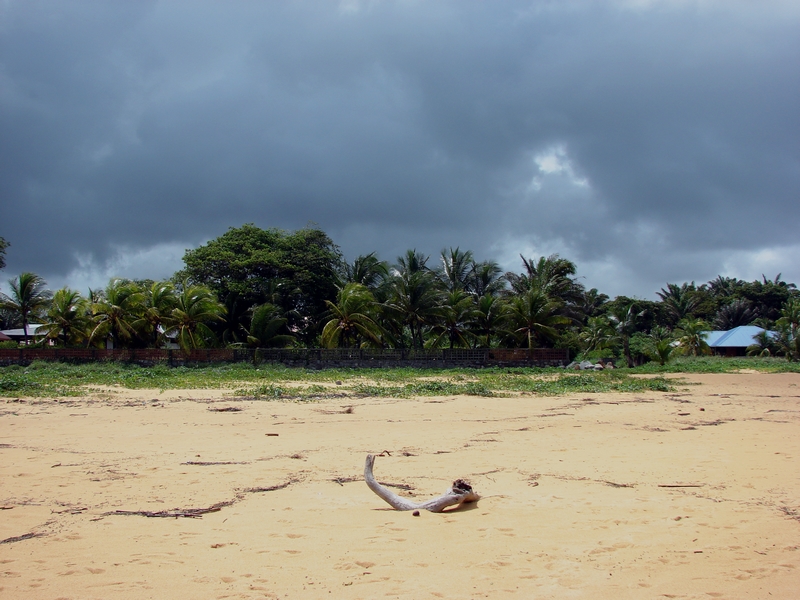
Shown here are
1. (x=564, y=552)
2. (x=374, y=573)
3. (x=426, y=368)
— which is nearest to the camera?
(x=374, y=573)

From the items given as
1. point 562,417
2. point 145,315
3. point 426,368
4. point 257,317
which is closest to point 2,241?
point 145,315

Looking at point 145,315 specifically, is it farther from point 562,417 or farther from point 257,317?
point 562,417

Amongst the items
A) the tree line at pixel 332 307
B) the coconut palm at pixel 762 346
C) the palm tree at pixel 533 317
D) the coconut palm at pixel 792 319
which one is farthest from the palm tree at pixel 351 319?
the coconut palm at pixel 762 346

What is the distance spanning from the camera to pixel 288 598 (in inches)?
151

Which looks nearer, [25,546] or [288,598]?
[288,598]

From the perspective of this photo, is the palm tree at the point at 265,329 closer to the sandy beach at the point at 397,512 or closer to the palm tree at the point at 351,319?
the palm tree at the point at 351,319

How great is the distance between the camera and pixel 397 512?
5684 mm

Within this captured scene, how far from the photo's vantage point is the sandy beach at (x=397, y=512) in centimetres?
408

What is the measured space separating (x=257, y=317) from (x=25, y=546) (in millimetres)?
28760

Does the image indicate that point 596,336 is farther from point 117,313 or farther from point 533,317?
point 117,313

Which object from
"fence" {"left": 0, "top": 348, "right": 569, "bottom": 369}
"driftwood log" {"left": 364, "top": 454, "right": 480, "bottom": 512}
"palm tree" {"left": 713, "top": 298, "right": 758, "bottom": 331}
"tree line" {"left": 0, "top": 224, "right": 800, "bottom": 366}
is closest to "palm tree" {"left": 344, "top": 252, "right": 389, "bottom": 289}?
"tree line" {"left": 0, "top": 224, "right": 800, "bottom": 366}

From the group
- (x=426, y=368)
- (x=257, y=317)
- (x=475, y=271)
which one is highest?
(x=475, y=271)

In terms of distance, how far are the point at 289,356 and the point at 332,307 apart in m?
3.77

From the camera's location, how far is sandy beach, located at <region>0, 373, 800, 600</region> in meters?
4.08
